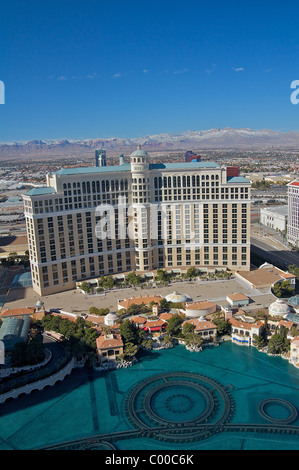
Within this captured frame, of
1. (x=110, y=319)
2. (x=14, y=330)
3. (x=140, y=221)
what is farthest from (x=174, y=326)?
(x=140, y=221)

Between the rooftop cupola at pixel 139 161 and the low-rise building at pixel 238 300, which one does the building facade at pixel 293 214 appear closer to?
the low-rise building at pixel 238 300

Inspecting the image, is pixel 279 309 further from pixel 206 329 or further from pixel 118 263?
pixel 118 263

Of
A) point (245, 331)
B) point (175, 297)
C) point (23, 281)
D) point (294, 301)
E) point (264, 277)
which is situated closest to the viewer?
point (245, 331)

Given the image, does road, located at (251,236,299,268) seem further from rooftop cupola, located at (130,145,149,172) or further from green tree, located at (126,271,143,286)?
rooftop cupola, located at (130,145,149,172)

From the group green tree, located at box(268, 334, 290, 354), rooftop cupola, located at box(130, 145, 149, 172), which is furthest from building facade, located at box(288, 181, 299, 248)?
green tree, located at box(268, 334, 290, 354)

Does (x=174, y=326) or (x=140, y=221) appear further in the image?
(x=140, y=221)

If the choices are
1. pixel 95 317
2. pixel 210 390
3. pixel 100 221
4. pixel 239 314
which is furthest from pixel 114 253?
pixel 210 390
